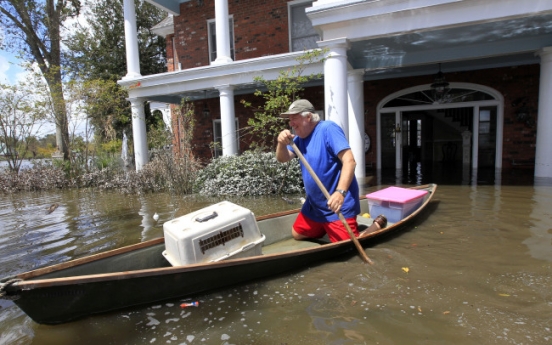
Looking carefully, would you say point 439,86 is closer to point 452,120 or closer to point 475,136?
point 475,136

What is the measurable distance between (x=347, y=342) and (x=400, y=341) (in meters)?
0.37

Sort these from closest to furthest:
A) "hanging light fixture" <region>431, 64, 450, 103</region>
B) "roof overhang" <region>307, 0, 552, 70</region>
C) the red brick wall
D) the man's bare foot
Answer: the man's bare foot < "roof overhang" <region>307, 0, 552, 70</region> < "hanging light fixture" <region>431, 64, 450, 103</region> < the red brick wall

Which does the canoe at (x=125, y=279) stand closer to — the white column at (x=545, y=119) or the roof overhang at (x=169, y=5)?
the white column at (x=545, y=119)

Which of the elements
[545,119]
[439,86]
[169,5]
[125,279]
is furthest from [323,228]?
[169,5]

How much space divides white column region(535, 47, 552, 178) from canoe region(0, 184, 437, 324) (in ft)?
21.6

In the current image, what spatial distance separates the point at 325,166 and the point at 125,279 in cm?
225

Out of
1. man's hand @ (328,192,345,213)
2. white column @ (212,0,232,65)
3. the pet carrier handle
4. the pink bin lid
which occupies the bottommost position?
the pink bin lid

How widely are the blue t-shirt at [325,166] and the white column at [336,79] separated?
368 centimetres

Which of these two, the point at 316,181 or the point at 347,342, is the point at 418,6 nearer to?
the point at 316,181

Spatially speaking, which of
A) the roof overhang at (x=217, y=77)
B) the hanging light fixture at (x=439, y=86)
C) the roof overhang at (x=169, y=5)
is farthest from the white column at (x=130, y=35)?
the hanging light fixture at (x=439, y=86)

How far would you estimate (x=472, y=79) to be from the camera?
10648 mm

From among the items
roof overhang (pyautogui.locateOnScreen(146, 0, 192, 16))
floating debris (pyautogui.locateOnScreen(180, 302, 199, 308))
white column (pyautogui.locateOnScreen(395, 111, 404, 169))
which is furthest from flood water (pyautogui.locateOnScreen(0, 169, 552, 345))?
roof overhang (pyautogui.locateOnScreen(146, 0, 192, 16))

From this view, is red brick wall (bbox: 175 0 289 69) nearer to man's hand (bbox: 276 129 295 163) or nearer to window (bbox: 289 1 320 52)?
window (bbox: 289 1 320 52)

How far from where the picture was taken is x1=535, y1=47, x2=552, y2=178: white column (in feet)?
25.5
